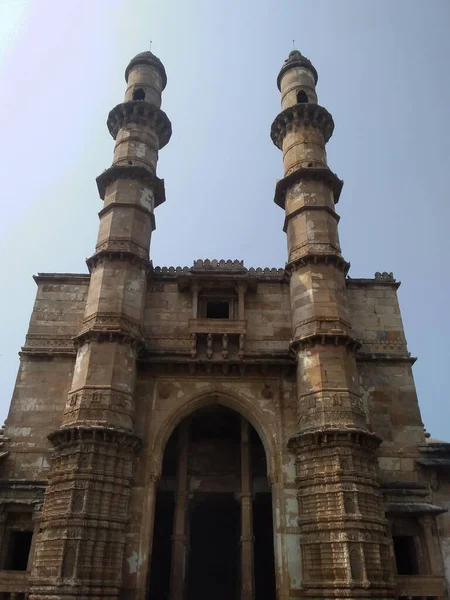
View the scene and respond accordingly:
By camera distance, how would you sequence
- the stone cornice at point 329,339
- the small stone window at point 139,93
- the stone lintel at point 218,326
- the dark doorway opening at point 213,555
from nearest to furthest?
the stone cornice at point 329,339 → the stone lintel at point 218,326 → the dark doorway opening at point 213,555 → the small stone window at point 139,93

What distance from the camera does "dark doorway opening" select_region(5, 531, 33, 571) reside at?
47.1ft

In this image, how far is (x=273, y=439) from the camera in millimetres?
15422

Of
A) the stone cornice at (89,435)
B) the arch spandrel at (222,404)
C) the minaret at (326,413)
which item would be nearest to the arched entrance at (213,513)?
the arch spandrel at (222,404)

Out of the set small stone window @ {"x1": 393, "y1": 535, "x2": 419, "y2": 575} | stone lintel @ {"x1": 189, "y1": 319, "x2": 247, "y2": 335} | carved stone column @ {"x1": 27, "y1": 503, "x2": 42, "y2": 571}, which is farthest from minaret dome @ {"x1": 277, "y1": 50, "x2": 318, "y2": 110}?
carved stone column @ {"x1": 27, "y1": 503, "x2": 42, "y2": 571}

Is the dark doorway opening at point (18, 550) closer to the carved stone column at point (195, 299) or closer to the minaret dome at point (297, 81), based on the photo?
the carved stone column at point (195, 299)

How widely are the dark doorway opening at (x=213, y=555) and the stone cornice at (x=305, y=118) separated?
1561 cm

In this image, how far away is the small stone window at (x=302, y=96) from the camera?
883 inches

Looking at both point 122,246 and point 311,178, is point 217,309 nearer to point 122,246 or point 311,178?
point 122,246

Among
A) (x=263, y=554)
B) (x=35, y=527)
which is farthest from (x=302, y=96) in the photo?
(x=35, y=527)

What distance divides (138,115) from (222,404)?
41.0ft

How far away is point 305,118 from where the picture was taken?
2123 cm

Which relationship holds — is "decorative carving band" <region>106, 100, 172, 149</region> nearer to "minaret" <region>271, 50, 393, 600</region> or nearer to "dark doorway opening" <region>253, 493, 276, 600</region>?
"minaret" <region>271, 50, 393, 600</region>

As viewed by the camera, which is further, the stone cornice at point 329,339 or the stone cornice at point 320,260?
the stone cornice at point 320,260

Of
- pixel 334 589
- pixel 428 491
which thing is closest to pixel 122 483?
pixel 334 589
